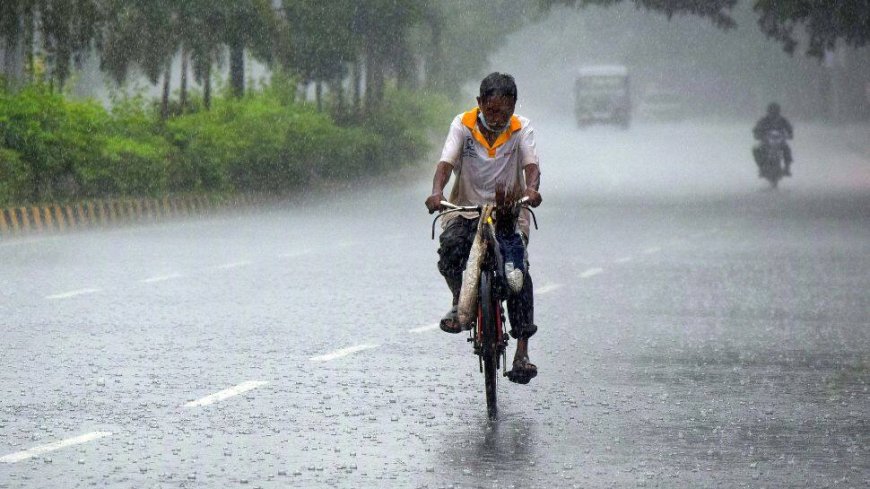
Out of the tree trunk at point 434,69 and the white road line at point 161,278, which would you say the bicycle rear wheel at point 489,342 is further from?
Answer: the tree trunk at point 434,69

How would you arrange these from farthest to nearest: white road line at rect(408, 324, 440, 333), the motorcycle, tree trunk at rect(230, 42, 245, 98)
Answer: the motorcycle, tree trunk at rect(230, 42, 245, 98), white road line at rect(408, 324, 440, 333)

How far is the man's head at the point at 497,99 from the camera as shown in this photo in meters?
9.45

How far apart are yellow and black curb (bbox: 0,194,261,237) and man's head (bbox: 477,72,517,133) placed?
1430cm

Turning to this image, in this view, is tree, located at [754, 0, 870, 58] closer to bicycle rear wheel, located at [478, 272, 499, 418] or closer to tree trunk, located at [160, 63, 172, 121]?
tree trunk, located at [160, 63, 172, 121]

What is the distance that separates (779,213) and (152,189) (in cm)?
1020

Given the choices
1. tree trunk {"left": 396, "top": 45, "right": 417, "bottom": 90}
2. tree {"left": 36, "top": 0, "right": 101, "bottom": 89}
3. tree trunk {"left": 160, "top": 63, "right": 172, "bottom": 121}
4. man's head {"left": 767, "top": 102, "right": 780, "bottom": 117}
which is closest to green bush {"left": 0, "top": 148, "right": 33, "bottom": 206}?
tree {"left": 36, "top": 0, "right": 101, "bottom": 89}

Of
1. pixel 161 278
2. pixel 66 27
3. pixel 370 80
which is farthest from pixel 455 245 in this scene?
pixel 370 80

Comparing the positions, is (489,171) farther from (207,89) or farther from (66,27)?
(207,89)

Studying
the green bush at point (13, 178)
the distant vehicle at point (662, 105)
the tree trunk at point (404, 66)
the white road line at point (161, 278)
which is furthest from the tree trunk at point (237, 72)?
the distant vehicle at point (662, 105)

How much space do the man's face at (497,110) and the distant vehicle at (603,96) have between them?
7654 centimetres

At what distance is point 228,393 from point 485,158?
1.88 metres

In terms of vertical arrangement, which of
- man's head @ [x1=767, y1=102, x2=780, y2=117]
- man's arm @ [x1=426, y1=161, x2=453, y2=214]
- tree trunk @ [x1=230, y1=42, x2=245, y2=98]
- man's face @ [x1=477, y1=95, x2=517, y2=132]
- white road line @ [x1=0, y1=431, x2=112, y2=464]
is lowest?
white road line @ [x1=0, y1=431, x2=112, y2=464]

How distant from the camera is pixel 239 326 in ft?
43.4

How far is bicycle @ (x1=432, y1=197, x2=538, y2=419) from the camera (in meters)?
9.07
